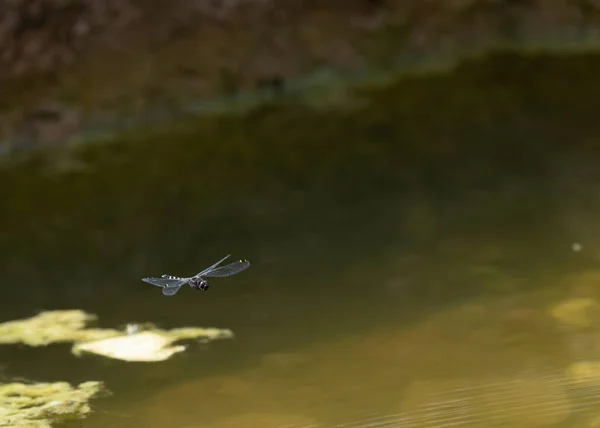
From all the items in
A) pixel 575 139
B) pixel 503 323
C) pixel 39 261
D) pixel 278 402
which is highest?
pixel 575 139

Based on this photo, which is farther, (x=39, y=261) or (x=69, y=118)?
(x=69, y=118)

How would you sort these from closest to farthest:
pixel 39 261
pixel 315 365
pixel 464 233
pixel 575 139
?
pixel 315 365
pixel 464 233
pixel 39 261
pixel 575 139

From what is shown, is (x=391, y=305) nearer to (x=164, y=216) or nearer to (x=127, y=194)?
(x=164, y=216)

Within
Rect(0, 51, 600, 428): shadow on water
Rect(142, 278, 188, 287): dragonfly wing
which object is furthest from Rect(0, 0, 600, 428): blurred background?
Rect(142, 278, 188, 287): dragonfly wing

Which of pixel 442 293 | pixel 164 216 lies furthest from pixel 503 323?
pixel 164 216

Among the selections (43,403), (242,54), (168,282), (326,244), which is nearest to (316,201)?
(326,244)

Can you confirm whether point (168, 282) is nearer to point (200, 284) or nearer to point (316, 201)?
point (200, 284)

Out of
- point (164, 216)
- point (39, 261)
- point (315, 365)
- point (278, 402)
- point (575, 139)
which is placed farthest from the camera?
point (575, 139)

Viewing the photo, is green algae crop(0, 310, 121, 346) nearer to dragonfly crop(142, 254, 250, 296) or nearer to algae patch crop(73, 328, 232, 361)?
algae patch crop(73, 328, 232, 361)
